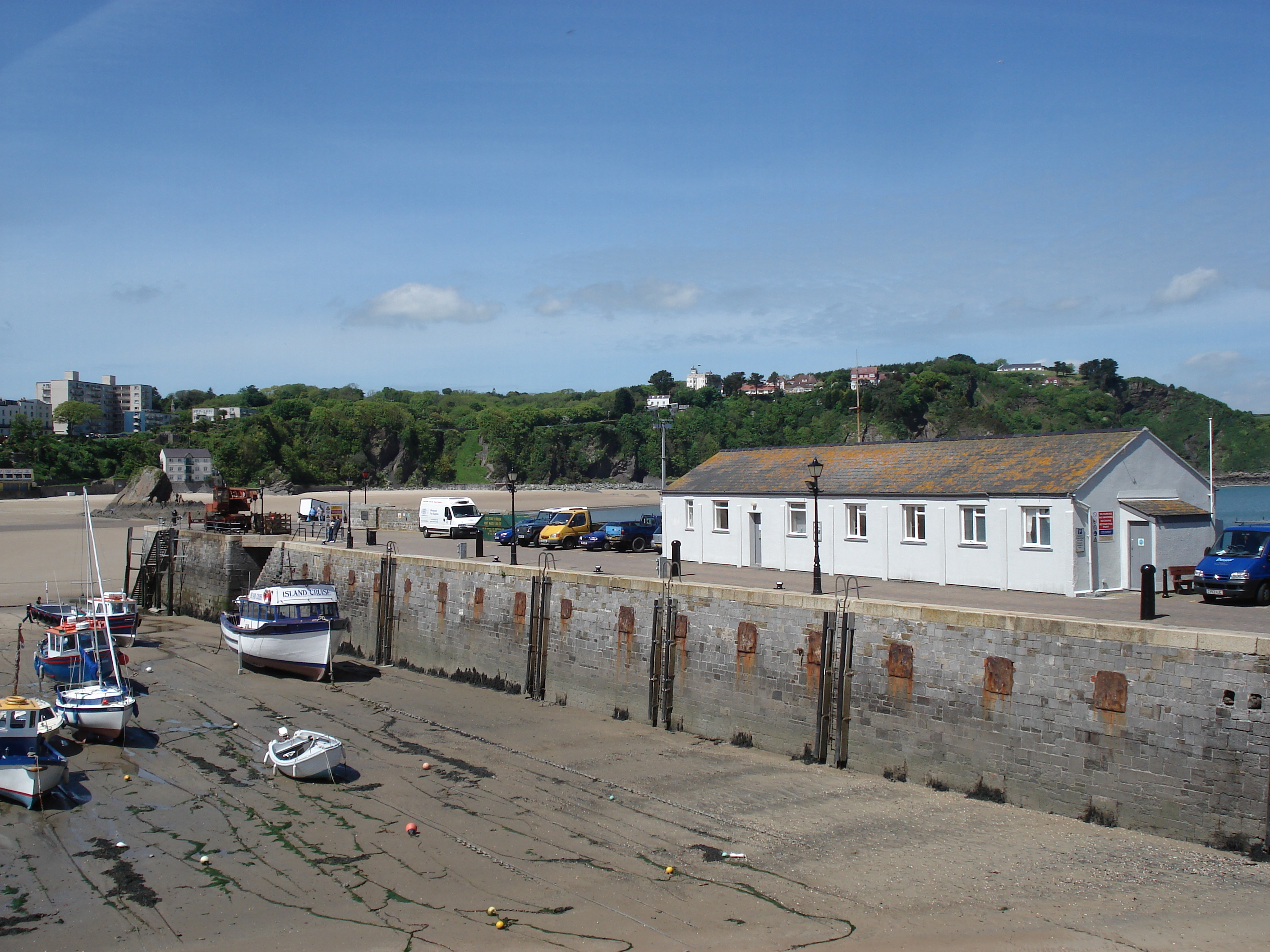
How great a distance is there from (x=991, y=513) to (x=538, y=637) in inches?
499

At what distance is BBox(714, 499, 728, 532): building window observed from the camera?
3033 centimetres

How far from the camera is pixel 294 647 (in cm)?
2914

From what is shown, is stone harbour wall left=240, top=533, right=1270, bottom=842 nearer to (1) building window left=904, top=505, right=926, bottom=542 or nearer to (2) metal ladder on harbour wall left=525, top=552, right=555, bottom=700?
(2) metal ladder on harbour wall left=525, top=552, right=555, bottom=700

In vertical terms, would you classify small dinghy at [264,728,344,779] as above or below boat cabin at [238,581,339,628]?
below

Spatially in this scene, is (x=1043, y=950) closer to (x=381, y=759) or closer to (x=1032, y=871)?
(x=1032, y=871)

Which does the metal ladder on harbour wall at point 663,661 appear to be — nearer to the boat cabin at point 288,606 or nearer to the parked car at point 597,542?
the boat cabin at point 288,606

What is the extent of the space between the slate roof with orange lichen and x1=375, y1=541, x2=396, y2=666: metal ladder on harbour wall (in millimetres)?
10591

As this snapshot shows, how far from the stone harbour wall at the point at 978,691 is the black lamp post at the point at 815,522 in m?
1.36

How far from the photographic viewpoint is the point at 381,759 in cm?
2052

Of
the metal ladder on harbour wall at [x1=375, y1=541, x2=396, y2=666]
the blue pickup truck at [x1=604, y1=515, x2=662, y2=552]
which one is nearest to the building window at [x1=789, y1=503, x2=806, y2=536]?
the blue pickup truck at [x1=604, y1=515, x2=662, y2=552]

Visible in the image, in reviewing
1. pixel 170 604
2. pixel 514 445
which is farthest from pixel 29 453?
pixel 170 604

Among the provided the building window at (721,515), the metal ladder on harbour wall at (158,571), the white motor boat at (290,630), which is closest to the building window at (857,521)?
the building window at (721,515)

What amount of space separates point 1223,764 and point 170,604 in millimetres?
46555

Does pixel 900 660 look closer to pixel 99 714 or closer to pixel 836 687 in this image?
pixel 836 687
